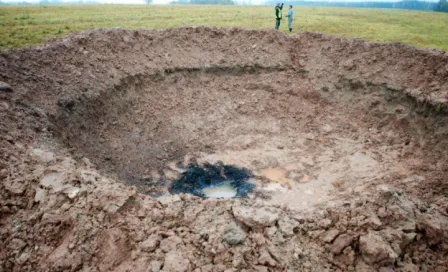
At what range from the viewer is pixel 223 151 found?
11383 millimetres

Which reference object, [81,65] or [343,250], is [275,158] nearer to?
[343,250]

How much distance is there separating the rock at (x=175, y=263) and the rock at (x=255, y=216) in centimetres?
115

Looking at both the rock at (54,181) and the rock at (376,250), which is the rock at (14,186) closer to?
the rock at (54,181)

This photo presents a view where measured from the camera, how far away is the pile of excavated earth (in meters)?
4.97

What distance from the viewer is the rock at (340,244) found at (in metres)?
4.98

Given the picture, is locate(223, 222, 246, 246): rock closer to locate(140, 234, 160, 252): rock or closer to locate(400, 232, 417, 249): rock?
locate(140, 234, 160, 252): rock

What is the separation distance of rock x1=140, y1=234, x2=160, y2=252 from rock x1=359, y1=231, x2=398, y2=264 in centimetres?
323

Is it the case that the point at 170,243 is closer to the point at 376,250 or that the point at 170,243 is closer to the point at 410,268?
the point at 376,250

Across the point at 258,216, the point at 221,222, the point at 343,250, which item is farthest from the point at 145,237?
the point at 343,250

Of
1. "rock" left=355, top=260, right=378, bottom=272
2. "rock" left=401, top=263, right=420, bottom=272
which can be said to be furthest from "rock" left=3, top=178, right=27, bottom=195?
"rock" left=401, top=263, right=420, bottom=272

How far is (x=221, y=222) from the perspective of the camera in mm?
5281

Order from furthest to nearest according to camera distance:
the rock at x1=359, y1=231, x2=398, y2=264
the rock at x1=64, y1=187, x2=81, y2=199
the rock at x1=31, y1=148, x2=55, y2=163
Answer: the rock at x1=31, y1=148, x2=55, y2=163
the rock at x1=64, y1=187, x2=81, y2=199
the rock at x1=359, y1=231, x2=398, y2=264

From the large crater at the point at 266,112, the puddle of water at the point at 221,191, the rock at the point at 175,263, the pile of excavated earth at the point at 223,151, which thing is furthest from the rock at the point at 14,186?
the puddle of water at the point at 221,191

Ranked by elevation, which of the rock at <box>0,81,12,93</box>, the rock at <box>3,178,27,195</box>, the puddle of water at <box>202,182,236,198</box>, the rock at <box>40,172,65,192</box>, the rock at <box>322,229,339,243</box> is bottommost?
the puddle of water at <box>202,182,236,198</box>
